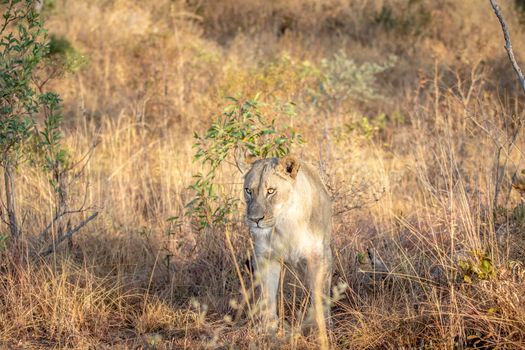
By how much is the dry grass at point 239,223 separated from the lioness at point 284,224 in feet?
0.74

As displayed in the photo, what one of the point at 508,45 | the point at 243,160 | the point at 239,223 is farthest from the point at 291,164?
the point at 239,223

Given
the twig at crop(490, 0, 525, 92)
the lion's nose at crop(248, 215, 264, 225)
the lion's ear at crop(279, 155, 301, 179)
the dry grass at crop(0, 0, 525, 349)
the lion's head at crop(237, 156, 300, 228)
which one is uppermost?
the twig at crop(490, 0, 525, 92)

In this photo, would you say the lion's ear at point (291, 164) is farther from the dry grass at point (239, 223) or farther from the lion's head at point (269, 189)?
the dry grass at point (239, 223)

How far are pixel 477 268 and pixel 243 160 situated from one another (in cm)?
172

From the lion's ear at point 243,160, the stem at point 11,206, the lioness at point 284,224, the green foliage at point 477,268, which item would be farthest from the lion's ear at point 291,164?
the stem at point 11,206

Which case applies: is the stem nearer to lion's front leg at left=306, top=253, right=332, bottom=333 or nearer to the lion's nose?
the lion's nose

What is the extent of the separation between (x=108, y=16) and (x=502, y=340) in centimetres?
1288

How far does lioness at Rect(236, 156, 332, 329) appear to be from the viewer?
4.73 metres

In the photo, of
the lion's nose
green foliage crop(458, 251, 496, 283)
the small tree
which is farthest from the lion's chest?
the small tree

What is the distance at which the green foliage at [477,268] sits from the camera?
4.57m

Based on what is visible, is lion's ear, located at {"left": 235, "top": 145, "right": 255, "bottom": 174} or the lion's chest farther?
lion's ear, located at {"left": 235, "top": 145, "right": 255, "bottom": 174}

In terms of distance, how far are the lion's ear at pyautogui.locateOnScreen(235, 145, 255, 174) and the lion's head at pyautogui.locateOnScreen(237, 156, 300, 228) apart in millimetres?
199

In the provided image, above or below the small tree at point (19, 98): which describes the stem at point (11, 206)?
below

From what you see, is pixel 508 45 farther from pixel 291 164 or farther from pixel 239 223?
pixel 239 223
